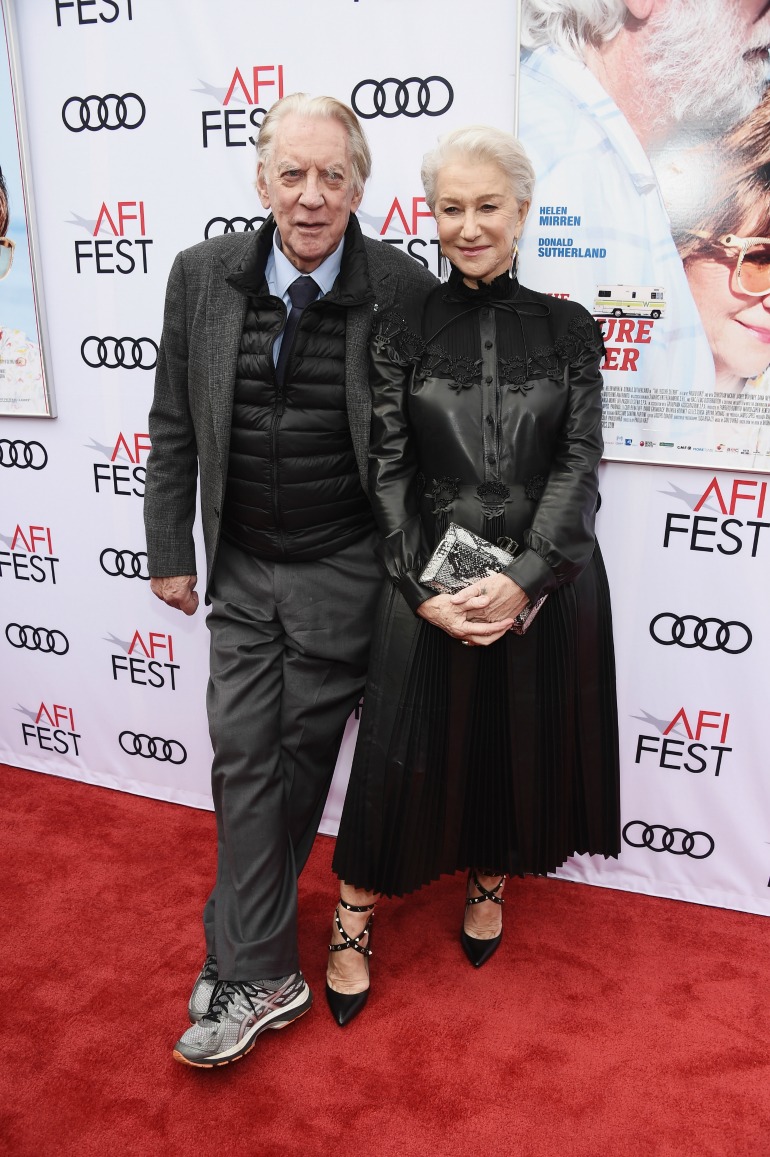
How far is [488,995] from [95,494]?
5.93 ft

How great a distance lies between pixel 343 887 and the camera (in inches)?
79.8

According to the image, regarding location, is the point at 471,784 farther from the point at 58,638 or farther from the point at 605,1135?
the point at 58,638

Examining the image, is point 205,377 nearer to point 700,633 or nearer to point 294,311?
point 294,311

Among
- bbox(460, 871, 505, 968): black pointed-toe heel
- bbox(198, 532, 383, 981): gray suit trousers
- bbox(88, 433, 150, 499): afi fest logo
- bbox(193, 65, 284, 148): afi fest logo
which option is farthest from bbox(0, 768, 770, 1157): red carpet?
bbox(193, 65, 284, 148): afi fest logo

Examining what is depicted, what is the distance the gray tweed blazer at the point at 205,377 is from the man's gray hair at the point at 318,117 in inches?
5.7

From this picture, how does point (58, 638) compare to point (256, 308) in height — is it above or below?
below

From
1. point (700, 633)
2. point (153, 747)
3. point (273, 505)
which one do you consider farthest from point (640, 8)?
point (153, 747)

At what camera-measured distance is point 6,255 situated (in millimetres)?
2582

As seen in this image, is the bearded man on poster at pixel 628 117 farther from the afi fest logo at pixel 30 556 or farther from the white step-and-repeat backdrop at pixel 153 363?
the afi fest logo at pixel 30 556

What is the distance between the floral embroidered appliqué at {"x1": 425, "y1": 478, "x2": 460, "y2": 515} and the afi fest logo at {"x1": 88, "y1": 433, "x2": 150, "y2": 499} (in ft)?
3.84

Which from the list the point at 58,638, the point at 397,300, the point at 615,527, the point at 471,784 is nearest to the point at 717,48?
the point at 397,300

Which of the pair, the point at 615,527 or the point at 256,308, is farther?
the point at 615,527

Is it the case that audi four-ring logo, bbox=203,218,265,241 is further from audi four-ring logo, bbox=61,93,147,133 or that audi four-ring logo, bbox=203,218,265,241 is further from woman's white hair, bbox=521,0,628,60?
woman's white hair, bbox=521,0,628,60

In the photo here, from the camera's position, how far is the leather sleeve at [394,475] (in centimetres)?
175
